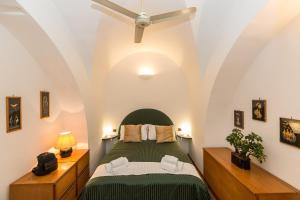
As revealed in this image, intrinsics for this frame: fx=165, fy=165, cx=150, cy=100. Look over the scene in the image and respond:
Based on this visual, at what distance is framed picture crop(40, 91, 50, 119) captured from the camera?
2516 mm

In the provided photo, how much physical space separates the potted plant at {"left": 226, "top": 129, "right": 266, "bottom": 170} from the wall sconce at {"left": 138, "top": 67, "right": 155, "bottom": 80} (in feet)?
8.40

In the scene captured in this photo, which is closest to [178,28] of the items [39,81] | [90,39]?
[90,39]

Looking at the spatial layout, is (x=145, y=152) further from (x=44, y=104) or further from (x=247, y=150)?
(x=44, y=104)

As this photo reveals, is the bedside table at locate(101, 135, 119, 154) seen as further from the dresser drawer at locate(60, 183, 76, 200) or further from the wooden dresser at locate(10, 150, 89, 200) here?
the dresser drawer at locate(60, 183, 76, 200)

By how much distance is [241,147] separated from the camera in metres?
2.28

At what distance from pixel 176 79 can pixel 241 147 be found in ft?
8.30

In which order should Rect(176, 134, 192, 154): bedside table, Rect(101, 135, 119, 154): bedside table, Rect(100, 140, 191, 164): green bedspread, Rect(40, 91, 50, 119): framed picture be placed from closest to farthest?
Rect(40, 91, 50, 119): framed picture < Rect(100, 140, 191, 164): green bedspread < Rect(101, 135, 119, 154): bedside table < Rect(176, 134, 192, 154): bedside table

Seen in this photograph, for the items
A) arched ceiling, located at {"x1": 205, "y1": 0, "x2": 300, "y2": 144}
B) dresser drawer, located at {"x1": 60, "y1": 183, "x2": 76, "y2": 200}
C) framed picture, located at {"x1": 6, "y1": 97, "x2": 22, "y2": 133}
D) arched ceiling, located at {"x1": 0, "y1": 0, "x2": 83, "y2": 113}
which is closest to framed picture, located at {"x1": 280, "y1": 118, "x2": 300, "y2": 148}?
arched ceiling, located at {"x1": 205, "y1": 0, "x2": 300, "y2": 144}

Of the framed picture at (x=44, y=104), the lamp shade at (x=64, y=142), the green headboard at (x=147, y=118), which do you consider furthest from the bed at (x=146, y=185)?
the green headboard at (x=147, y=118)

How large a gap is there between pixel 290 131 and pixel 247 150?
1.95 ft

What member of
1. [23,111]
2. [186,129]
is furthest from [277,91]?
[23,111]

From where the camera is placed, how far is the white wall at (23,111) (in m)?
1.84

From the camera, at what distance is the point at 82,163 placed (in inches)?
113

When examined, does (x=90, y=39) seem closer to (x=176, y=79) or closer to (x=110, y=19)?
(x=110, y=19)
